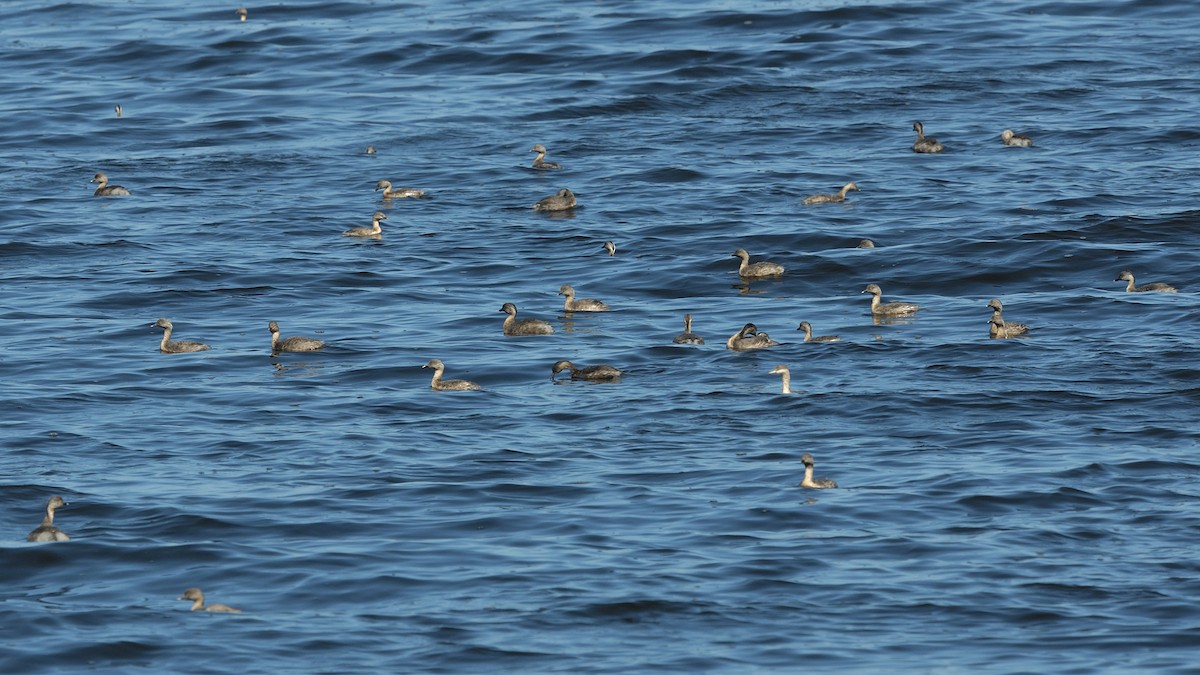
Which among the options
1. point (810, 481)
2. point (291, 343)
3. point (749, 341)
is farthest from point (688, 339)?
point (810, 481)

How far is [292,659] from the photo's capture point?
720 inches

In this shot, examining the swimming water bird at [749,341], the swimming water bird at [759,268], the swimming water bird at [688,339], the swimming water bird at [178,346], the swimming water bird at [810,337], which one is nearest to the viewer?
the swimming water bird at [749,341]

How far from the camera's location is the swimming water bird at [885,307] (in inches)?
1160

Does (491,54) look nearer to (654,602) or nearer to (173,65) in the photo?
(173,65)

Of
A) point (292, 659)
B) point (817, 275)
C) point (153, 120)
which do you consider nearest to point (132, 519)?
point (292, 659)

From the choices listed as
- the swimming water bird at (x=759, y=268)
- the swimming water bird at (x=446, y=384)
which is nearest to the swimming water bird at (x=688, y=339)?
the swimming water bird at (x=446, y=384)

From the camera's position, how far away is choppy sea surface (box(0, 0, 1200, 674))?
63.1ft

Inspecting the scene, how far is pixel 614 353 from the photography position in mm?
28453

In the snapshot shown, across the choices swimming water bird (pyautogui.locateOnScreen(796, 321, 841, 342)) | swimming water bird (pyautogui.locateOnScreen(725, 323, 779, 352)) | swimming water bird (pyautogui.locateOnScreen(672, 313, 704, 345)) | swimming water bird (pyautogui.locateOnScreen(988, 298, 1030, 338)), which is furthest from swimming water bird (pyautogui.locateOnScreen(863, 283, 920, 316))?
swimming water bird (pyautogui.locateOnScreen(672, 313, 704, 345))

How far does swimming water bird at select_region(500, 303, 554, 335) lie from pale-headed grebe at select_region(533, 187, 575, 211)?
689 cm

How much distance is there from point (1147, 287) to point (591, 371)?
357 inches

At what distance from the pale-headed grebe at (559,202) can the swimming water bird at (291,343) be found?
892 centimetres

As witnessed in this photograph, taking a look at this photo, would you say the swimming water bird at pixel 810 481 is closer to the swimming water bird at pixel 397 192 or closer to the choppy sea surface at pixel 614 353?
the choppy sea surface at pixel 614 353

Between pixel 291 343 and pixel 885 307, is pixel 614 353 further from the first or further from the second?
pixel 291 343
